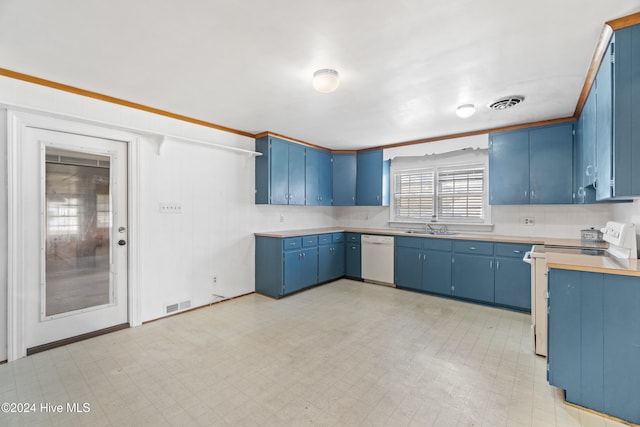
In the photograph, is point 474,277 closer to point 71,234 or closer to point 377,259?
point 377,259

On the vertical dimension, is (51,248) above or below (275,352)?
above

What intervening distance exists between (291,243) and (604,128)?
351 cm

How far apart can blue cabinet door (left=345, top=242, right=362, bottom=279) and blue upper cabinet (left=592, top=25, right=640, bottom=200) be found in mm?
3591

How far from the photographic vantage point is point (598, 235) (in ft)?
10.7

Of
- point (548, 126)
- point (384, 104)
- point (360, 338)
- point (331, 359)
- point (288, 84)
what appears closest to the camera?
point (331, 359)

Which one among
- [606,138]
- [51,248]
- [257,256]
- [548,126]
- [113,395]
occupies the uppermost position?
[548,126]

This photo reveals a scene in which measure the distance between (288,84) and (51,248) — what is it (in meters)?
2.72

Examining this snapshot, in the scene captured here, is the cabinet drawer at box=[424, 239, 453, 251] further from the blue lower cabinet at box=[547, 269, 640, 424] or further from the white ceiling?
the blue lower cabinet at box=[547, 269, 640, 424]

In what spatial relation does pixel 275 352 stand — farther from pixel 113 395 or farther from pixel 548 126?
pixel 548 126

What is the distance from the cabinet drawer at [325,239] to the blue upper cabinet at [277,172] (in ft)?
2.28

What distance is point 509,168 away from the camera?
395cm

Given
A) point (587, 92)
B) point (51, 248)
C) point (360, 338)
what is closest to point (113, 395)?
point (51, 248)

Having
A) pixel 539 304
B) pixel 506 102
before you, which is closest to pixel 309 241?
pixel 539 304

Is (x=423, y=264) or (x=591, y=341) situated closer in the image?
(x=591, y=341)
